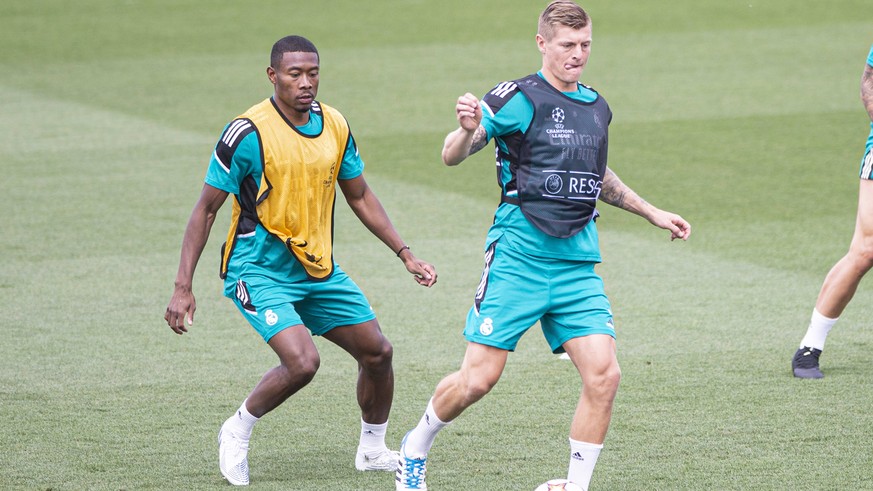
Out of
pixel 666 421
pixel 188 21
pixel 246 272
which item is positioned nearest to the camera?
pixel 246 272

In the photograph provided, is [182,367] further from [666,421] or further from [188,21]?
[188,21]

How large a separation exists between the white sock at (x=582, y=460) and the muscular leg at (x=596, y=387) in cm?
2

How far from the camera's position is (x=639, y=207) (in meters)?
5.79

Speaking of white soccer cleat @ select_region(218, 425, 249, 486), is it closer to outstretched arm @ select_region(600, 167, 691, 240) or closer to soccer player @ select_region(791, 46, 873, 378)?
outstretched arm @ select_region(600, 167, 691, 240)

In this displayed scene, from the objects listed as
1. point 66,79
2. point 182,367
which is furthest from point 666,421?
point 66,79

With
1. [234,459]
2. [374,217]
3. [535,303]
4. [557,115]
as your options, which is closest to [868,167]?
[557,115]

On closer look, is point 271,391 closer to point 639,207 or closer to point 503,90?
point 503,90

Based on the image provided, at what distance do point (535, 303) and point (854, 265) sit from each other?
2.75 meters

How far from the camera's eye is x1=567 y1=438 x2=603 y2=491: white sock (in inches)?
215

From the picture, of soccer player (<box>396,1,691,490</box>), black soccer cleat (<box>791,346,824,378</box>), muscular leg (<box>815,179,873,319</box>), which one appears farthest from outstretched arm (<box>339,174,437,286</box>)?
muscular leg (<box>815,179,873,319</box>)

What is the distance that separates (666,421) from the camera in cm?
684

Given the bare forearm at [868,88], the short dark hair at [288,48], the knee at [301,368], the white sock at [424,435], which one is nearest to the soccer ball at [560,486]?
the white sock at [424,435]

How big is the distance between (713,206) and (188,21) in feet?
59.7

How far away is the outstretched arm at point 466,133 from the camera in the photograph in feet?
17.3
